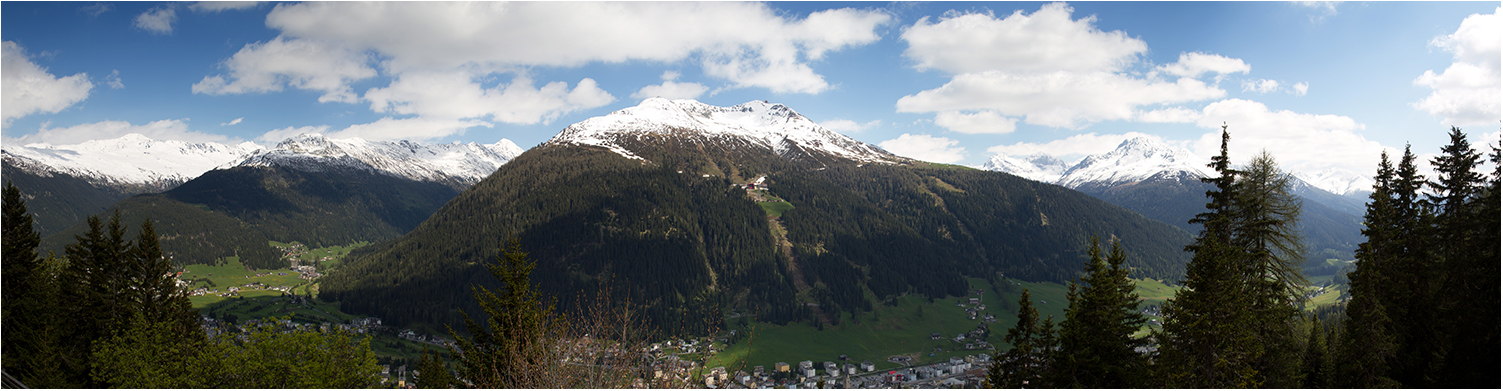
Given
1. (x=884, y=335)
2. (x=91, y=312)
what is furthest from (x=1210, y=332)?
(x=884, y=335)

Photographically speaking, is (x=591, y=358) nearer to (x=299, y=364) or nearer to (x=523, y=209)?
(x=299, y=364)

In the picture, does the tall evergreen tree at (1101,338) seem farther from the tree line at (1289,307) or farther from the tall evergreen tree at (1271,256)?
the tall evergreen tree at (1271,256)

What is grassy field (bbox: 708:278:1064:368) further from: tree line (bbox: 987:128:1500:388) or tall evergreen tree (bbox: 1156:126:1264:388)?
tall evergreen tree (bbox: 1156:126:1264:388)

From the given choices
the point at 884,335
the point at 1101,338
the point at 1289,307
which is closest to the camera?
the point at 1289,307

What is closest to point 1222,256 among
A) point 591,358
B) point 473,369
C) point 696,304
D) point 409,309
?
point 591,358

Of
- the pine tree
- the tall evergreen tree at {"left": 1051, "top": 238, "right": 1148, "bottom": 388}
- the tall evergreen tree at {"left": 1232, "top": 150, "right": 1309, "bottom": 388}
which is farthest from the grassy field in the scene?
the tall evergreen tree at {"left": 1232, "top": 150, "right": 1309, "bottom": 388}

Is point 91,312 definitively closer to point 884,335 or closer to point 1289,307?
point 1289,307

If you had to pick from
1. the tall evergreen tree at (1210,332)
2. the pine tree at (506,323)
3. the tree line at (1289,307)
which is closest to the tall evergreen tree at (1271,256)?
the tree line at (1289,307)
